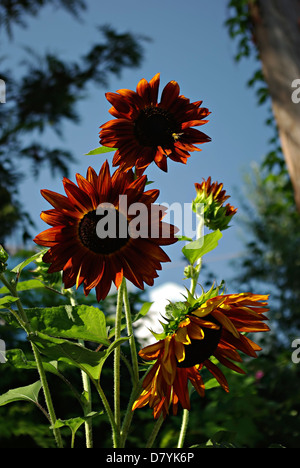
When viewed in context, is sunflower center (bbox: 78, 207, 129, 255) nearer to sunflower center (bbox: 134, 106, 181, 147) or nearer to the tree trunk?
sunflower center (bbox: 134, 106, 181, 147)

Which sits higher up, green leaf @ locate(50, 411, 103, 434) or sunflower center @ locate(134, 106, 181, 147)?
sunflower center @ locate(134, 106, 181, 147)

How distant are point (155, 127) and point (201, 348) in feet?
0.76

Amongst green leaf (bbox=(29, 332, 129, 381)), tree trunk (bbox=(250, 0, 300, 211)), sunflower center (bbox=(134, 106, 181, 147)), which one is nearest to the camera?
green leaf (bbox=(29, 332, 129, 381))

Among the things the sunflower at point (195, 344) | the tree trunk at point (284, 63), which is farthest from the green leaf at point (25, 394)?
the tree trunk at point (284, 63)

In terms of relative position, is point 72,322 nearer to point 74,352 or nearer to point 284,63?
point 74,352

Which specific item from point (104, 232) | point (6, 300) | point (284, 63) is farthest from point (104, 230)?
point (284, 63)

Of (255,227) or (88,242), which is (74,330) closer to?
(88,242)

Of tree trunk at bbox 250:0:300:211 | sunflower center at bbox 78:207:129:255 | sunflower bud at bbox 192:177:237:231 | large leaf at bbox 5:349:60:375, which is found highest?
tree trunk at bbox 250:0:300:211

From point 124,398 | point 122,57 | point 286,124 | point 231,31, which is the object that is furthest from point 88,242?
point 122,57

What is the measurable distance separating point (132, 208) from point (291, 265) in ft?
17.3

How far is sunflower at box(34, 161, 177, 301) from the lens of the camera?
409 mm

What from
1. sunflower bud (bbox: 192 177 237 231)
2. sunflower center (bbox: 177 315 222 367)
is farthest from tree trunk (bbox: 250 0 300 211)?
sunflower center (bbox: 177 315 222 367)

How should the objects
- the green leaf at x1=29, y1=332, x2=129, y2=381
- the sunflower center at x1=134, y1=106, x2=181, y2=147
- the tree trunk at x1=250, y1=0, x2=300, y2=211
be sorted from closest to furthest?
the green leaf at x1=29, y1=332, x2=129, y2=381 < the sunflower center at x1=134, y1=106, x2=181, y2=147 < the tree trunk at x1=250, y1=0, x2=300, y2=211

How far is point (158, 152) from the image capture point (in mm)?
463
